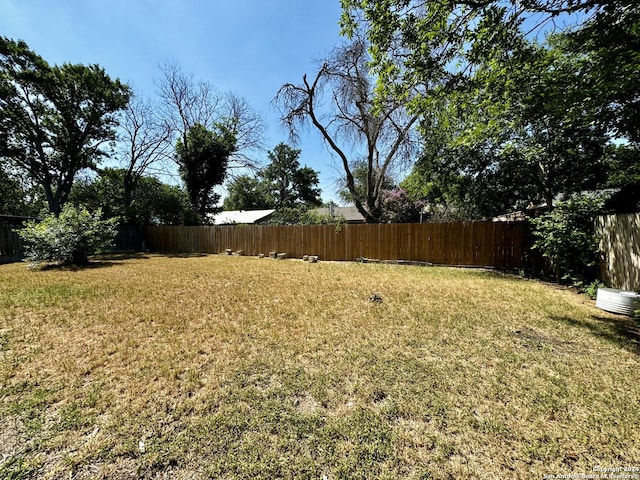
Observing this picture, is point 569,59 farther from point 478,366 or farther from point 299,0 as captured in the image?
point 478,366

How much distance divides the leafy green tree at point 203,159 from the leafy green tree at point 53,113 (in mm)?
4066

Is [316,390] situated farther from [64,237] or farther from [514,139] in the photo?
[64,237]

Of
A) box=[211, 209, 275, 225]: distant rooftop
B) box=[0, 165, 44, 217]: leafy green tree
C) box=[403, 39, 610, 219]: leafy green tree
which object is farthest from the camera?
box=[211, 209, 275, 225]: distant rooftop

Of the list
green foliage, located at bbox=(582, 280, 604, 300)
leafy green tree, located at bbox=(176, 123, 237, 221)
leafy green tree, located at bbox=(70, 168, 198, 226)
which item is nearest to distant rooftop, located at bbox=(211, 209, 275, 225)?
leafy green tree, located at bbox=(176, 123, 237, 221)

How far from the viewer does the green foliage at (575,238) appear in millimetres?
5332

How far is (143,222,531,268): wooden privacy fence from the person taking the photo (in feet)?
25.7

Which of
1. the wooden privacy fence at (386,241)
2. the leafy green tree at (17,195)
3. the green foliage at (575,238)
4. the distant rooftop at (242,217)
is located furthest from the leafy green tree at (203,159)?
the green foliage at (575,238)

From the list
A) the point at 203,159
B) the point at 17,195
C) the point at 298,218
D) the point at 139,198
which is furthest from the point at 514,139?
the point at 17,195

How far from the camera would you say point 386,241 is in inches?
377

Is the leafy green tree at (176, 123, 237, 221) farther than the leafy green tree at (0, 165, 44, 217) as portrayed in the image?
No

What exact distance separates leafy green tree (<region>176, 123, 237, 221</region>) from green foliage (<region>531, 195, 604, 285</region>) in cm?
1676

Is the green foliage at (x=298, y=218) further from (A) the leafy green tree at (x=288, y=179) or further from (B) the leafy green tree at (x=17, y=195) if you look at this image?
(A) the leafy green tree at (x=288, y=179)

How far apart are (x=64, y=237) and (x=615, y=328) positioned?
1336 cm

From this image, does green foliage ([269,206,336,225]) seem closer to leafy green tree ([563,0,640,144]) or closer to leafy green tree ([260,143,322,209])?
leafy green tree ([563,0,640,144])
